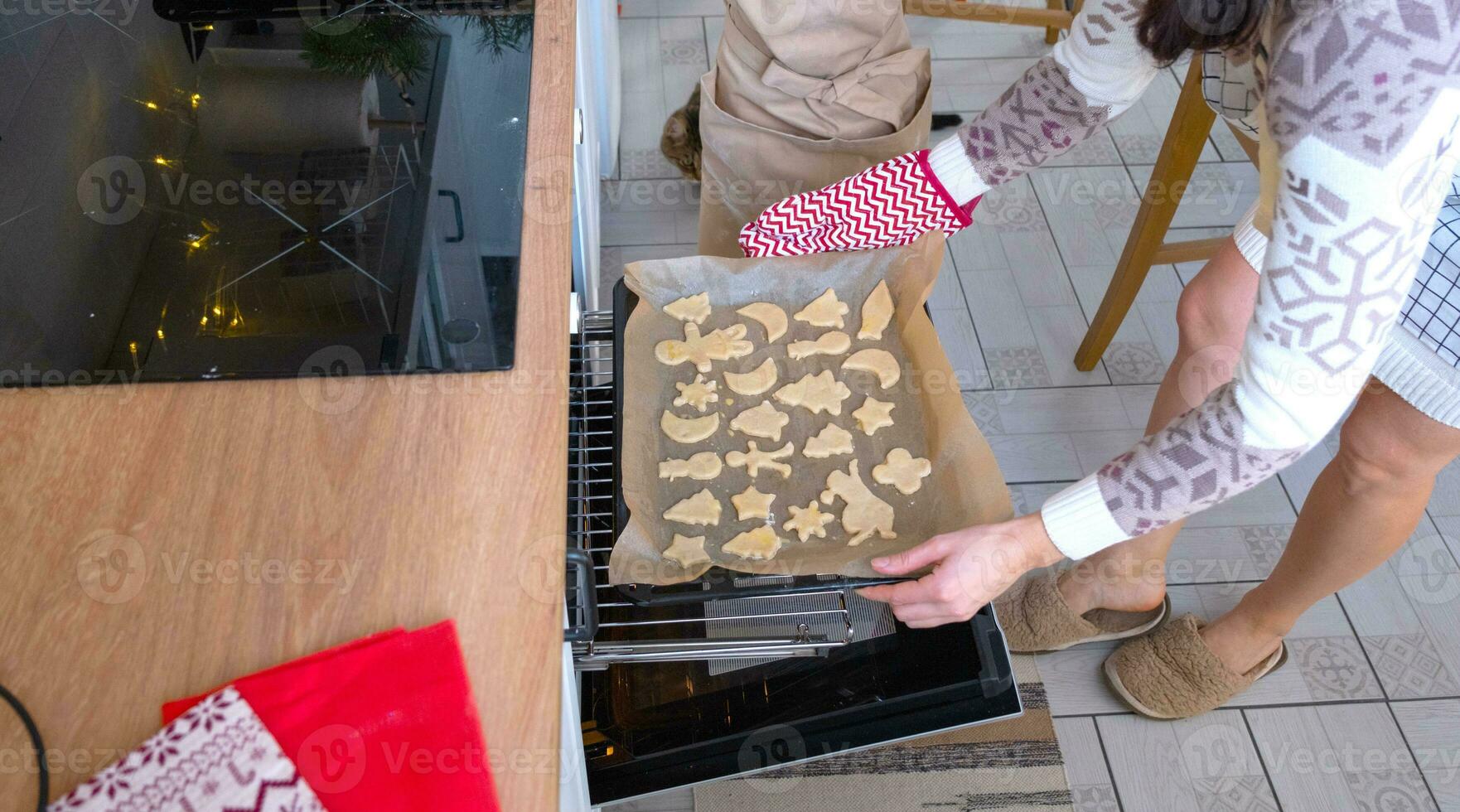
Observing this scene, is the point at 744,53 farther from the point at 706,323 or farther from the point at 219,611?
the point at 219,611

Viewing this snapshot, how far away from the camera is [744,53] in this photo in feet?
4.45

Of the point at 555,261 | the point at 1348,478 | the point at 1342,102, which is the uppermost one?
the point at 1342,102

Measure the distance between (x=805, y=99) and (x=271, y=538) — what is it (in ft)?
3.07

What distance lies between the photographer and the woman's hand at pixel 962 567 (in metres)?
0.87

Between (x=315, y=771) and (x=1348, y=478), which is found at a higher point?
(x=315, y=771)

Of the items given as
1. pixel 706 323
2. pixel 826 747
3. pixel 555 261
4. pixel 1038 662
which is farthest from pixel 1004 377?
pixel 555 261

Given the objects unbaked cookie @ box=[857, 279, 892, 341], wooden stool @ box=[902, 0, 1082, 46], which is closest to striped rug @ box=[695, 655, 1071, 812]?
unbaked cookie @ box=[857, 279, 892, 341]

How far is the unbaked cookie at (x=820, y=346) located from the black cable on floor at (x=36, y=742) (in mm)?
772

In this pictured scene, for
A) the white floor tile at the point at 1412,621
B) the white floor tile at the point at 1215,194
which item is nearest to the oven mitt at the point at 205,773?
the white floor tile at the point at 1412,621

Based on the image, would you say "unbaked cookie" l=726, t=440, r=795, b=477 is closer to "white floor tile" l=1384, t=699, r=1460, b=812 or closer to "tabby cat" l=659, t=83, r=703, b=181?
"white floor tile" l=1384, t=699, r=1460, b=812

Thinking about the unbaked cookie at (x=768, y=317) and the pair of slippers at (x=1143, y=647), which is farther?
the pair of slippers at (x=1143, y=647)

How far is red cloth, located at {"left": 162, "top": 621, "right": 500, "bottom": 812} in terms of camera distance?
0.60m

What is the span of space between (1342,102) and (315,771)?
0.79m

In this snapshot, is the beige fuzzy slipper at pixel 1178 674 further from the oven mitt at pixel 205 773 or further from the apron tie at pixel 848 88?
the oven mitt at pixel 205 773
